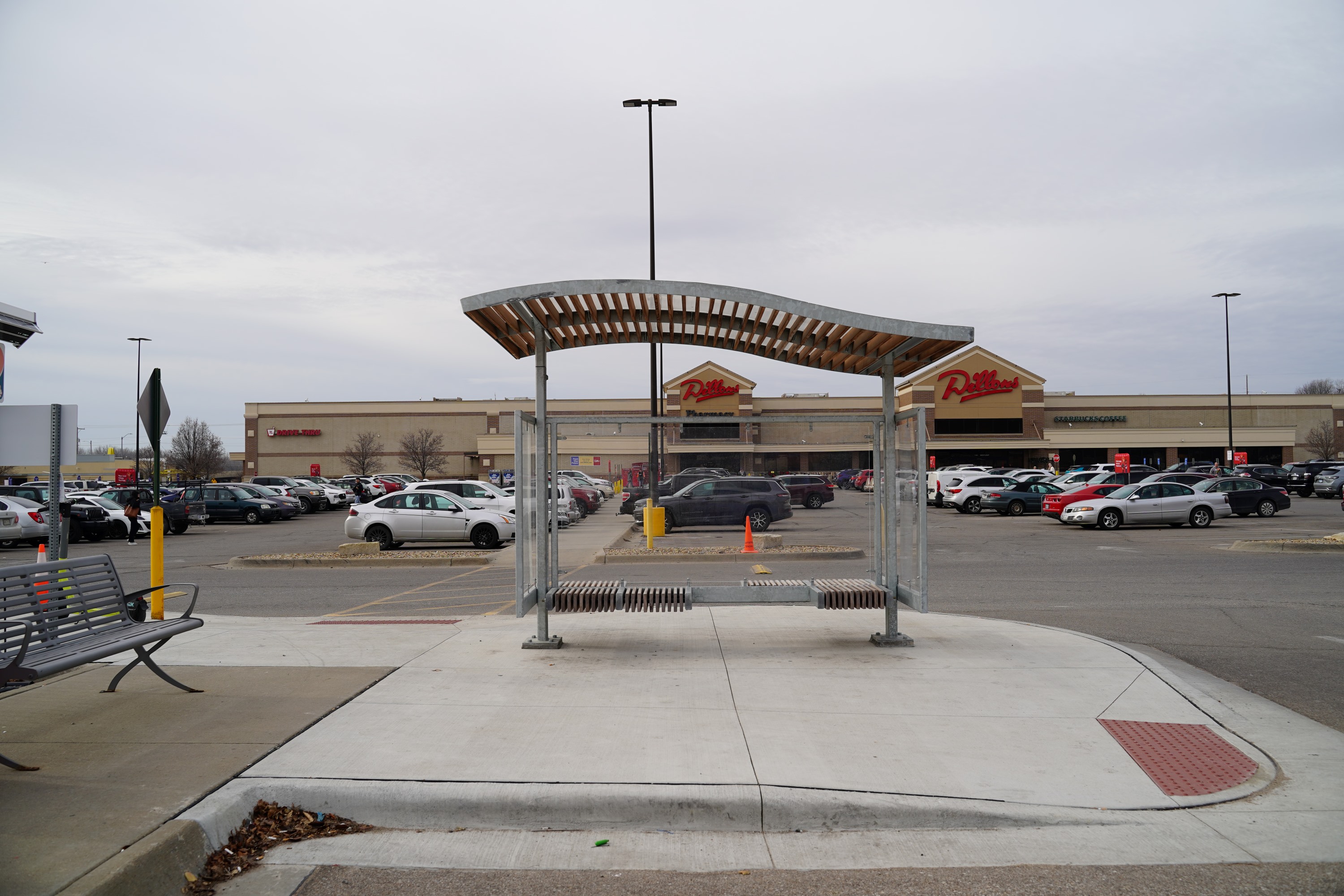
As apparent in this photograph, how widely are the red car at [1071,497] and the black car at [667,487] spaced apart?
43.9 feet

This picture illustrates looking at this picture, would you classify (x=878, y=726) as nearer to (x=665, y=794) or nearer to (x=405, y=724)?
(x=665, y=794)

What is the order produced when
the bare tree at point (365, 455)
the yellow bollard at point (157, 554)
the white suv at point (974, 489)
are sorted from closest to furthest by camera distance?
the yellow bollard at point (157, 554), the white suv at point (974, 489), the bare tree at point (365, 455)

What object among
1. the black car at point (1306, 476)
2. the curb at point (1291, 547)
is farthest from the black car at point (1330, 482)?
the curb at point (1291, 547)

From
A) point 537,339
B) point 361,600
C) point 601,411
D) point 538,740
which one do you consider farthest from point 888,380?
point 601,411

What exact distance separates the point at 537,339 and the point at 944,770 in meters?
5.16

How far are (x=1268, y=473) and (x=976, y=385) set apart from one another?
21.7 m

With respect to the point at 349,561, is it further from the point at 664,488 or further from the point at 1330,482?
the point at 1330,482

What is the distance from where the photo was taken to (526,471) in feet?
27.6

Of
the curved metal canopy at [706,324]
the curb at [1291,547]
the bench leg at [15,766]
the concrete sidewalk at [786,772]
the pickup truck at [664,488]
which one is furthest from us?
the curb at [1291,547]

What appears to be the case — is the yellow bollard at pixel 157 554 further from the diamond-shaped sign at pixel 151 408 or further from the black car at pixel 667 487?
the black car at pixel 667 487

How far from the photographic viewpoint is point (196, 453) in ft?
222

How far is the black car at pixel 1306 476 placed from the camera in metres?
43.4

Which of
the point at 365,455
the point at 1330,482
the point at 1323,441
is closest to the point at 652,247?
the point at 1330,482

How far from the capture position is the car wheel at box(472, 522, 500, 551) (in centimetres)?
2062
